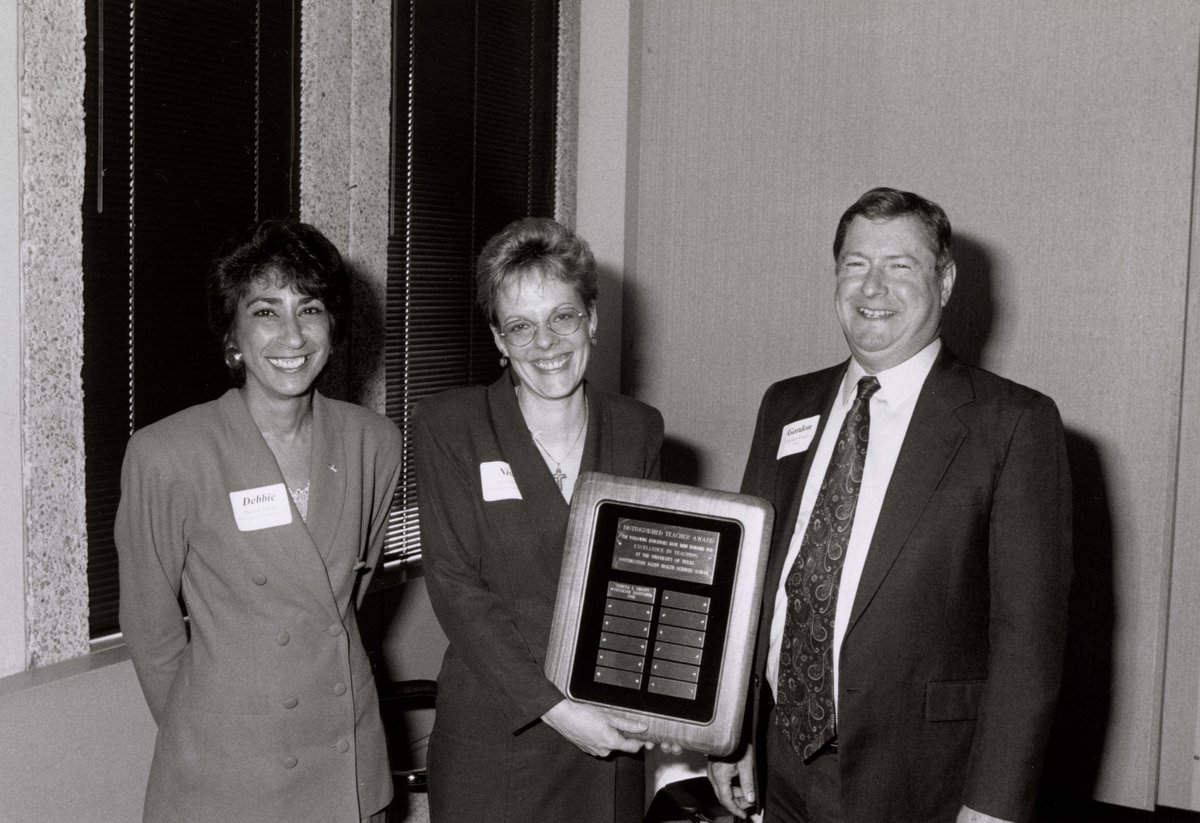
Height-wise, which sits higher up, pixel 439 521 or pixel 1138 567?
Answer: pixel 439 521

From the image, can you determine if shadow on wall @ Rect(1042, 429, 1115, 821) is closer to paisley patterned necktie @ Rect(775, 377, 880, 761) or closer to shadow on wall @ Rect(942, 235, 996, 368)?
shadow on wall @ Rect(942, 235, 996, 368)

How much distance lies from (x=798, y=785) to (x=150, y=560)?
1246 mm

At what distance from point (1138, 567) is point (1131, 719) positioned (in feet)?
1.72

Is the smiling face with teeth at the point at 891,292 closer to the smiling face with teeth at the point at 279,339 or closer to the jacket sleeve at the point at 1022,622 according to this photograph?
the jacket sleeve at the point at 1022,622

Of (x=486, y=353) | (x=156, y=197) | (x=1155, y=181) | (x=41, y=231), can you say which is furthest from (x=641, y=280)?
(x=41, y=231)

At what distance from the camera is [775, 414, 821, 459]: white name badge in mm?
2096

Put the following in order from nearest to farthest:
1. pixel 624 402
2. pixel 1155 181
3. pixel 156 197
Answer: pixel 624 402, pixel 156 197, pixel 1155 181

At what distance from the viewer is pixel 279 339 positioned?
81.1 inches

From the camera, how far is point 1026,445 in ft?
5.93

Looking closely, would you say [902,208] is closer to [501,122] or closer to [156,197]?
[156,197]

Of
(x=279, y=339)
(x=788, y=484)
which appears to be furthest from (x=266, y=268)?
(x=788, y=484)

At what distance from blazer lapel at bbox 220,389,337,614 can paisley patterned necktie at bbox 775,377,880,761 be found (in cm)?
85

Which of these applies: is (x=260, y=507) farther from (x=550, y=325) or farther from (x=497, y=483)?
(x=550, y=325)

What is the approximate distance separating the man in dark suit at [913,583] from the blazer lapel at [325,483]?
0.84 metres
